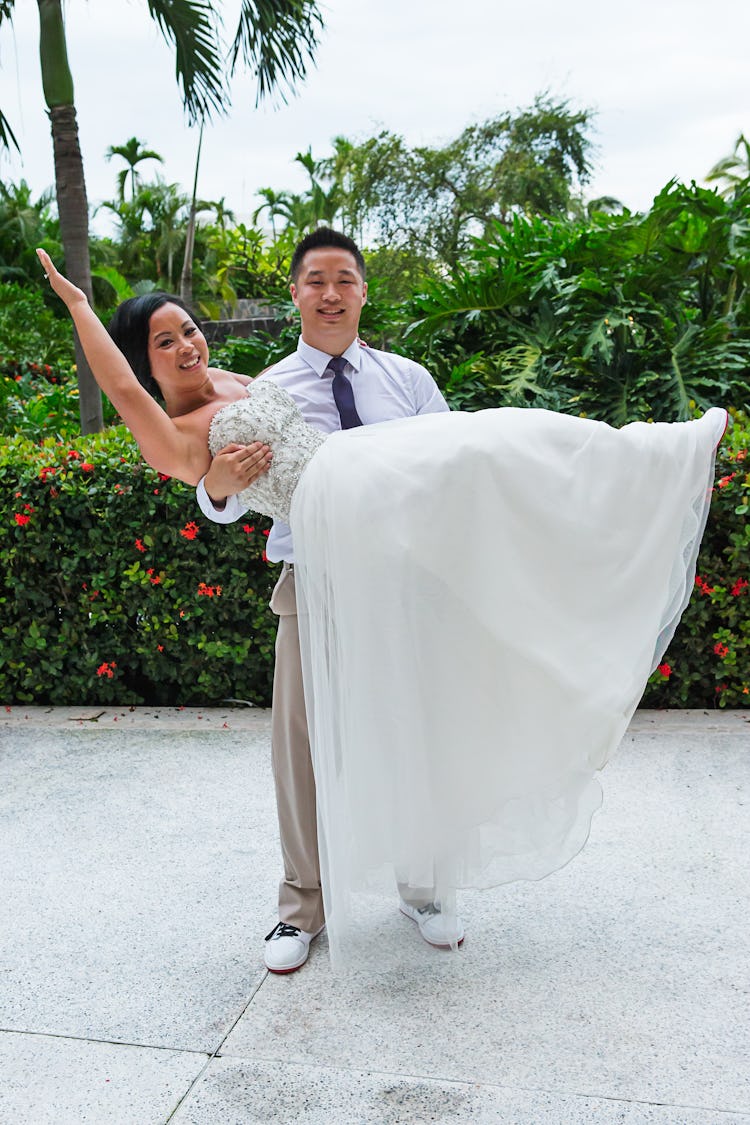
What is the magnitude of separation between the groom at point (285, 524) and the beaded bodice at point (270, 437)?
4.6 inches

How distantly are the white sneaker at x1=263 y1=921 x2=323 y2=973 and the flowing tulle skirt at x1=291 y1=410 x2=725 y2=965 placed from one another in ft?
1.01

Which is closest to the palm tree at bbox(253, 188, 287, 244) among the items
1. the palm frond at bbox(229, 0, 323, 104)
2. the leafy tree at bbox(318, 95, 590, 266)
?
the leafy tree at bbox(318, 95, 590, 266)

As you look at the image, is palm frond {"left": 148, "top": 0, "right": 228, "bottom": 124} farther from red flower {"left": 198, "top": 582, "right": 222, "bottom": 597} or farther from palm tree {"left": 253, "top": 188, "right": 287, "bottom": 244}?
palm tree {"left": 253, "top": 188, "right": 287, "bottom": 244}

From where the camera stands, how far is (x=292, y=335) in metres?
6.25

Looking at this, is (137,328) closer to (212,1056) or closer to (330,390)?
(330,390)

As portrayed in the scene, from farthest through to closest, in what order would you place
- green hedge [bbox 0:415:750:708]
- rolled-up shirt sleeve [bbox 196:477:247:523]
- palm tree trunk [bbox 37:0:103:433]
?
palm tree trunk [bbox 37:0:103:433], green hedge [bbox 0:415:750:708], rolled-up shirt sleeve [bbox 196:477:247:523]

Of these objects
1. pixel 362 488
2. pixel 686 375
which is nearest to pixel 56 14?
pixel 686 375

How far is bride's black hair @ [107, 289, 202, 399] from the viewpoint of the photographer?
7.93 ft

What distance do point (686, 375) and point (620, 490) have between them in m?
3.19

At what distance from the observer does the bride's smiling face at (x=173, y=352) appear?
7.91 feet

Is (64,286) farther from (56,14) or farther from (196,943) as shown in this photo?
(56,14)

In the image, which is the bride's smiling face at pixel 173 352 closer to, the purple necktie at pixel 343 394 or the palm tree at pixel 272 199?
the purple necktie at pixel 343 394

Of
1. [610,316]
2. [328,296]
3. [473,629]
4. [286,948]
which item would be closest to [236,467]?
[328,296]

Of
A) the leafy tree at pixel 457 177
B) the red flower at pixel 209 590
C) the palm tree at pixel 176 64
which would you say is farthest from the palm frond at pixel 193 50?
the leafy tree at pixel 457 177
